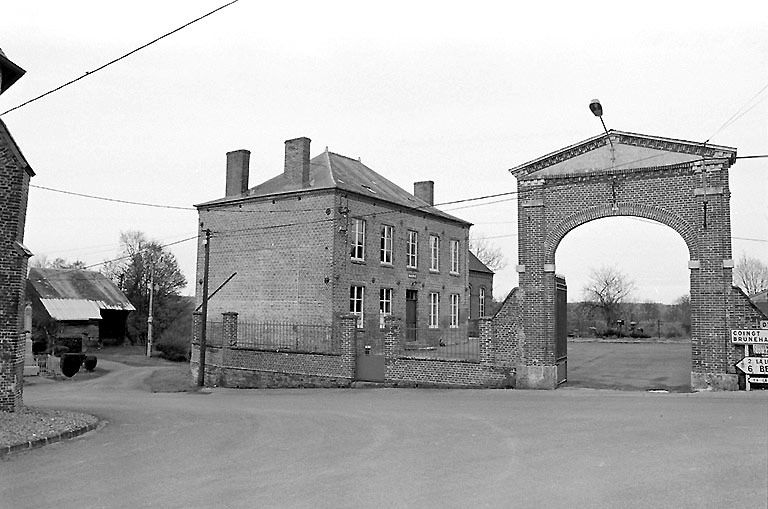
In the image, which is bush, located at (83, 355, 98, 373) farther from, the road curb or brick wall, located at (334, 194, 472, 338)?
the road curb

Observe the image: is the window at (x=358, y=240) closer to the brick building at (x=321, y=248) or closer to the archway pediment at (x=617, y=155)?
the brick building at (x=321, y=248)

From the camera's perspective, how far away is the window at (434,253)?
33.4m

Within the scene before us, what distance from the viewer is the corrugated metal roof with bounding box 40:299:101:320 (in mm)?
42844

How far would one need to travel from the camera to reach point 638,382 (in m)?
19.3

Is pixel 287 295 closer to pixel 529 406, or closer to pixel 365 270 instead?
pixel 365 270

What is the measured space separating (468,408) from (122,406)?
9.29 meters

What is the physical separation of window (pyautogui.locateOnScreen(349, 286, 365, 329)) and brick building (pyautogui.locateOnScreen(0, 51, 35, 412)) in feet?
49.8

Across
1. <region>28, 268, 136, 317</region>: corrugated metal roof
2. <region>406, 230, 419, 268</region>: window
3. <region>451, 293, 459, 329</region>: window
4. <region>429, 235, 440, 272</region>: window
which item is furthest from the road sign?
<region>28, 268, 136, 317</region>: corrugated metal roof

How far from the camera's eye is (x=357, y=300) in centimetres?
2823

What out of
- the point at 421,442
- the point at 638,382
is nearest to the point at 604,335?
the point at 638,382

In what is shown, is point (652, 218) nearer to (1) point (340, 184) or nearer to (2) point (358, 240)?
(2) point (358, 240)

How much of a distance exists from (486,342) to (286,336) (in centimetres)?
1122

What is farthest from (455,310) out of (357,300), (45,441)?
(45,441)

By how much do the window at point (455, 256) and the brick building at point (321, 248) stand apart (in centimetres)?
173
